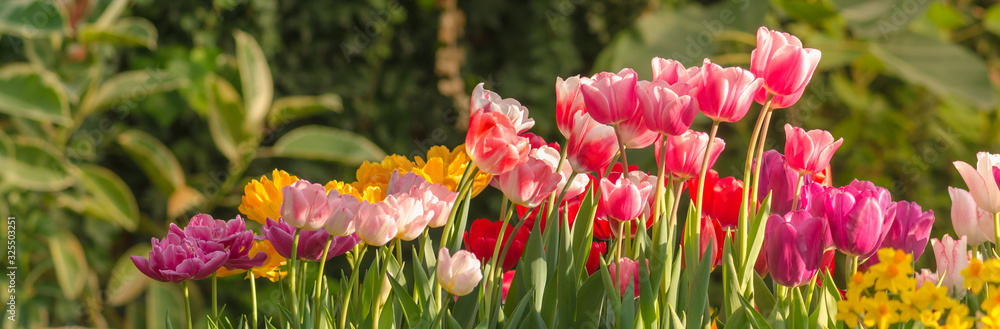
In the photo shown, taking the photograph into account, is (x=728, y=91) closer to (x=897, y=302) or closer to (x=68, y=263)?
(x=897, y=302)

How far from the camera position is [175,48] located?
5.08ft

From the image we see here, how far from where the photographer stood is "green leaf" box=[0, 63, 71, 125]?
124 centimetres

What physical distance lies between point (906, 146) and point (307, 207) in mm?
2170

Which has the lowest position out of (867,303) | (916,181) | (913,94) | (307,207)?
(916,181)

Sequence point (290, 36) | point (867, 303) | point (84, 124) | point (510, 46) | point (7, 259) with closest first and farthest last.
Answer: point (867, 303)
point (7, 259)
point (84, 124)
point (290, 36)
point (510, 46)

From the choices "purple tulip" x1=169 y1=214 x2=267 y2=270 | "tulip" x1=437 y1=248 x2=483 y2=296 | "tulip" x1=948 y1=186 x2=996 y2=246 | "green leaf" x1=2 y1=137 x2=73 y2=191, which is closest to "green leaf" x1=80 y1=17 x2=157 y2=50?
"green leaf" x1=2 y1=137 x2=73 y2=191

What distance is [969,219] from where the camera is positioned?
42cm

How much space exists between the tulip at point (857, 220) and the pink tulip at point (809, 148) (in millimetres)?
23

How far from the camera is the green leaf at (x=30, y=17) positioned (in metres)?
1.19

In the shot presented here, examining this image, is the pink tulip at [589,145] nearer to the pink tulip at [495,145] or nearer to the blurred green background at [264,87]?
the pink tulip at [495,145]

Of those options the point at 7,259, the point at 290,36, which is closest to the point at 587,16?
the point at 290,36

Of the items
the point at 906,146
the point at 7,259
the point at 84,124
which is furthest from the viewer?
the point at 906,146

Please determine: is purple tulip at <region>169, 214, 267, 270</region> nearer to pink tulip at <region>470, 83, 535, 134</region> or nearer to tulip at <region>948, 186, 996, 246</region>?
pink tulip at <region>470, 83, 535, 134</region>

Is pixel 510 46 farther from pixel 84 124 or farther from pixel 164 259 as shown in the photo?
pixel 164 259
